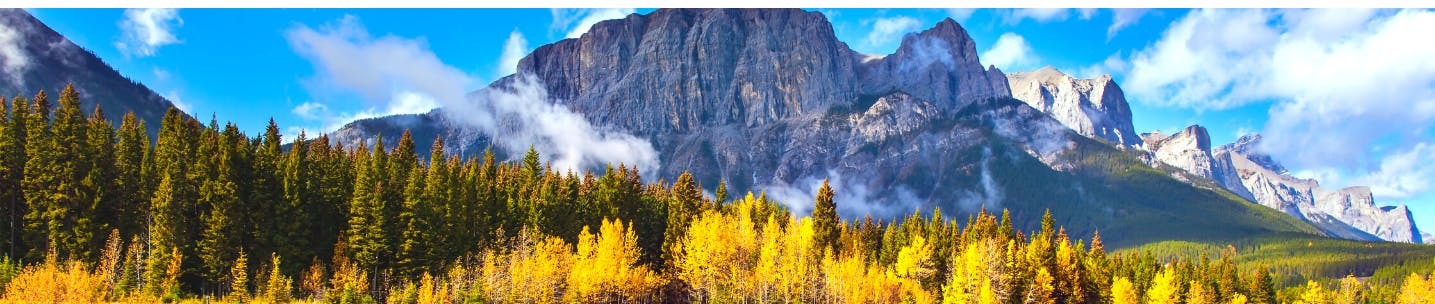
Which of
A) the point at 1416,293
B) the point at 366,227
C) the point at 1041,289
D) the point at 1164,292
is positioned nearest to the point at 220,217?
the point at 366,227

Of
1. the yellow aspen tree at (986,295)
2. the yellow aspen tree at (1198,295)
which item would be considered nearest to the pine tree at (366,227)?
the yellow aspen tree at (986,295)

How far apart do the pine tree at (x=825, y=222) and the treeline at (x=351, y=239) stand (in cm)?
21

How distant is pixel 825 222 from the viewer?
8581cm

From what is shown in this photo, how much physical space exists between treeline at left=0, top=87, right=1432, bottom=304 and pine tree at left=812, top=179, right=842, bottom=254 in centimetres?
21

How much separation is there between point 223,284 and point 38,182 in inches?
598

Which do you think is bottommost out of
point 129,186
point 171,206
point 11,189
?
point 171,206

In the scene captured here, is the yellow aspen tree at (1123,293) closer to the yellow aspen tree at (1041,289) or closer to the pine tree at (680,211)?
the yellow aspen tree at (1041,289)

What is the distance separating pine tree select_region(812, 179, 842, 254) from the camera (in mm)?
84750

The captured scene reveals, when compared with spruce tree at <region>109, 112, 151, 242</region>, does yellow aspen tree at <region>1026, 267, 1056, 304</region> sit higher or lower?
lower

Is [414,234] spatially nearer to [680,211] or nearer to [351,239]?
[351,239]

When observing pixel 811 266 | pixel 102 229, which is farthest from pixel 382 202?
pixel 811 266

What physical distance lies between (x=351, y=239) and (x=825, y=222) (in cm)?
4183

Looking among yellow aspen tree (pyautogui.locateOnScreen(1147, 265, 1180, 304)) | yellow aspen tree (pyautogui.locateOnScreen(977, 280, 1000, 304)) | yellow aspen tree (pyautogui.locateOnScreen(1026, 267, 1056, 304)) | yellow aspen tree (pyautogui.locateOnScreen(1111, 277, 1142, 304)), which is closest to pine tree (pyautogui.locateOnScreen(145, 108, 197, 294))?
yellow aspen tree (pyautogui.locateOnScreen(977, 280, 1000, 304))

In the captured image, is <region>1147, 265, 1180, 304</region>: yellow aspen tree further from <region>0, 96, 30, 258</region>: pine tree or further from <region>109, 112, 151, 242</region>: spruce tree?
<region>0, 96, 30, 258</region>: pine tree
